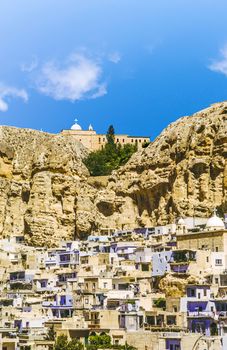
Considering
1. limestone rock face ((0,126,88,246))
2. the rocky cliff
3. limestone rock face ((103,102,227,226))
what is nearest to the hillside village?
limestone rock face ((103,102,227,226))

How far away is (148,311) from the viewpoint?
181ft

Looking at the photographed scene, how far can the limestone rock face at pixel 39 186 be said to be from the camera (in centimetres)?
8219

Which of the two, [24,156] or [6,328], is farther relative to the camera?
[24,156]

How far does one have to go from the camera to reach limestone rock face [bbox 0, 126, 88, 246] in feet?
270

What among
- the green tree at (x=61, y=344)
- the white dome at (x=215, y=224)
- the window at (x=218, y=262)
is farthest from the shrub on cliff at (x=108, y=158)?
the green tree at (x=61, y=344)

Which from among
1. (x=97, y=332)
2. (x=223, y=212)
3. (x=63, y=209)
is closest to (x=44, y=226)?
(x=63, y=209)

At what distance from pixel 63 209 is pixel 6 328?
2872 cm

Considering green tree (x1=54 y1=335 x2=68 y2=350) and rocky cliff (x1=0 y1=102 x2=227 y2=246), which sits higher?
rocky cliff (x1=0 y1=102 x2=227 y2=246)

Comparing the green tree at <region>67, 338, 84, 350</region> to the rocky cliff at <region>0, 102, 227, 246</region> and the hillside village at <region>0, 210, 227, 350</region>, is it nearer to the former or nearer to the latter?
the hillside village at <region>0, 210, 227, 350</region>

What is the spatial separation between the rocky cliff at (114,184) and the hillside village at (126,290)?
12.4 feet

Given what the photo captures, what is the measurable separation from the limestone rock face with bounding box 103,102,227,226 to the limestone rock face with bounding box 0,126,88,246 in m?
4.07

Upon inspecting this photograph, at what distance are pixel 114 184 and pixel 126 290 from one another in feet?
84.9

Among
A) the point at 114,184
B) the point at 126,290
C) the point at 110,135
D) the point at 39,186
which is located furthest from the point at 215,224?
the point at 110,135

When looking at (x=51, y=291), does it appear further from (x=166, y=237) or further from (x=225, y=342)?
(x=225, y=342)
